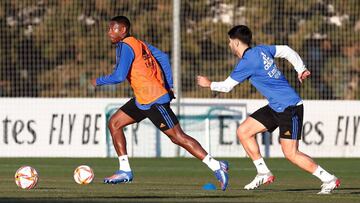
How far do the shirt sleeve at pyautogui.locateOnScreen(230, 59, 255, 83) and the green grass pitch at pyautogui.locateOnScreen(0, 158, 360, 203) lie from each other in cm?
124

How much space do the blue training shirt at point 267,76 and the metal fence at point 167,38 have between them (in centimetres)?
1330

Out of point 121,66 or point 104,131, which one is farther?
point 104,131

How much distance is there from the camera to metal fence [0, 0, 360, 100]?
27297 mm

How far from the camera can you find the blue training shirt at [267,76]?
1362cm

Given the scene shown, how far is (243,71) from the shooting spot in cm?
1355

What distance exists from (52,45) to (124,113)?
42.3ft

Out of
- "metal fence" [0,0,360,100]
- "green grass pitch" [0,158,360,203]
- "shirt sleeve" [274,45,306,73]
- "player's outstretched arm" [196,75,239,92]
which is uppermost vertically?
"metal fence" [0,0,360,100]

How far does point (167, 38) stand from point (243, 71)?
13988 mm

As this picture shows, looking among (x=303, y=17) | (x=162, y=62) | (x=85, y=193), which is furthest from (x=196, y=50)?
(x=85, y=193)

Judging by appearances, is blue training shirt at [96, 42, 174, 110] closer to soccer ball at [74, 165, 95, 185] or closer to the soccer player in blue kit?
→ soccer ball at [74, 165, 95, 185]

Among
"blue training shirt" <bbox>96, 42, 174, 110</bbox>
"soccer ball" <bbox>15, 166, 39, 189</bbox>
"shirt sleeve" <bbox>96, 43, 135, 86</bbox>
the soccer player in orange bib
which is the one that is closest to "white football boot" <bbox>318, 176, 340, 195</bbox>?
the soccer player in orange bib

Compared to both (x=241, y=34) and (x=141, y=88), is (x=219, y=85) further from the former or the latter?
(x=141, y=88)

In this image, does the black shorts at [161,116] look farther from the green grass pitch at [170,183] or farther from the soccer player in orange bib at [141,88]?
the green grass pitch at [170,183]

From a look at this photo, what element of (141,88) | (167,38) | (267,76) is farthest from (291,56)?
(167,38)
